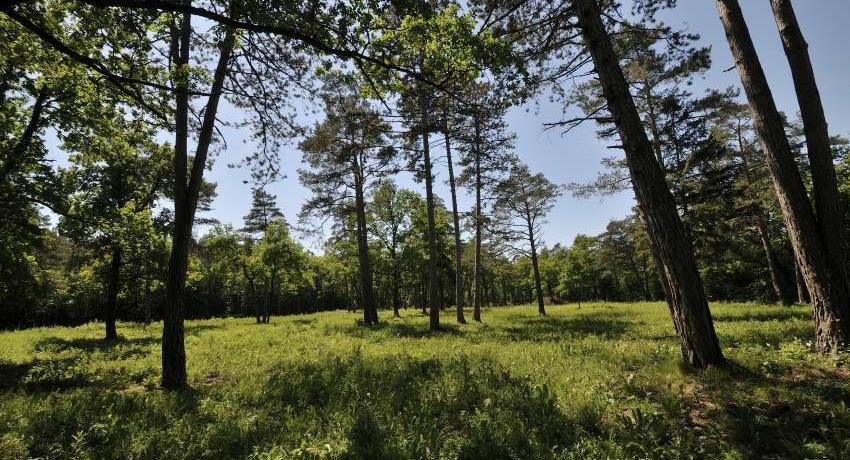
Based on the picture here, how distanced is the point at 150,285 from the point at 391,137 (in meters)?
18.9

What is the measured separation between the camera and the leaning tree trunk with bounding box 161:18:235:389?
26.9 feet

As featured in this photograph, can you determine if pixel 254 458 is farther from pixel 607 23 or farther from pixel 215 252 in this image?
pixel 215 252

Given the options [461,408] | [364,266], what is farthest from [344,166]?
[461,408]

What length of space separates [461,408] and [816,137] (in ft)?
25.8

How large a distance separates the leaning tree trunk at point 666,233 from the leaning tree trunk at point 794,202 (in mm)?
1881

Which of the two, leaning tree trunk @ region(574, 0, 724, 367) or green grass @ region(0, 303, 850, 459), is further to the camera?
leaning tree trunk @ region(574, 0, 724, 367)

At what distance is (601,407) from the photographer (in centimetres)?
545

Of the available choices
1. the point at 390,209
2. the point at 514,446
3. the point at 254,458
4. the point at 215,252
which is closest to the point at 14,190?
the point at 254,458

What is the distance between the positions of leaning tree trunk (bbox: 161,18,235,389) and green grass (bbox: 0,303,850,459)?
704mm

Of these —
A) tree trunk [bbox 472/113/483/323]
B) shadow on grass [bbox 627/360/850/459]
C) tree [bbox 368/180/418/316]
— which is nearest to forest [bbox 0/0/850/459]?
shadow on grass [bbox 627/360/850/459]

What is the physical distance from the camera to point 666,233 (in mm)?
6316

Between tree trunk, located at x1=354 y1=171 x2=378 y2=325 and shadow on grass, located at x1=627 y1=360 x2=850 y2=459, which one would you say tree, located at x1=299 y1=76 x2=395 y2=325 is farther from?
shadow on grass, located at x1=627 y1=360 x2=850 y2=459

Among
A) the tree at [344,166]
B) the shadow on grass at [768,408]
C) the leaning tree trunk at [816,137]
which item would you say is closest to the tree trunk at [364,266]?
the tree at [344,166]

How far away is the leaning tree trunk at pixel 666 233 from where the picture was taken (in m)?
6.22
